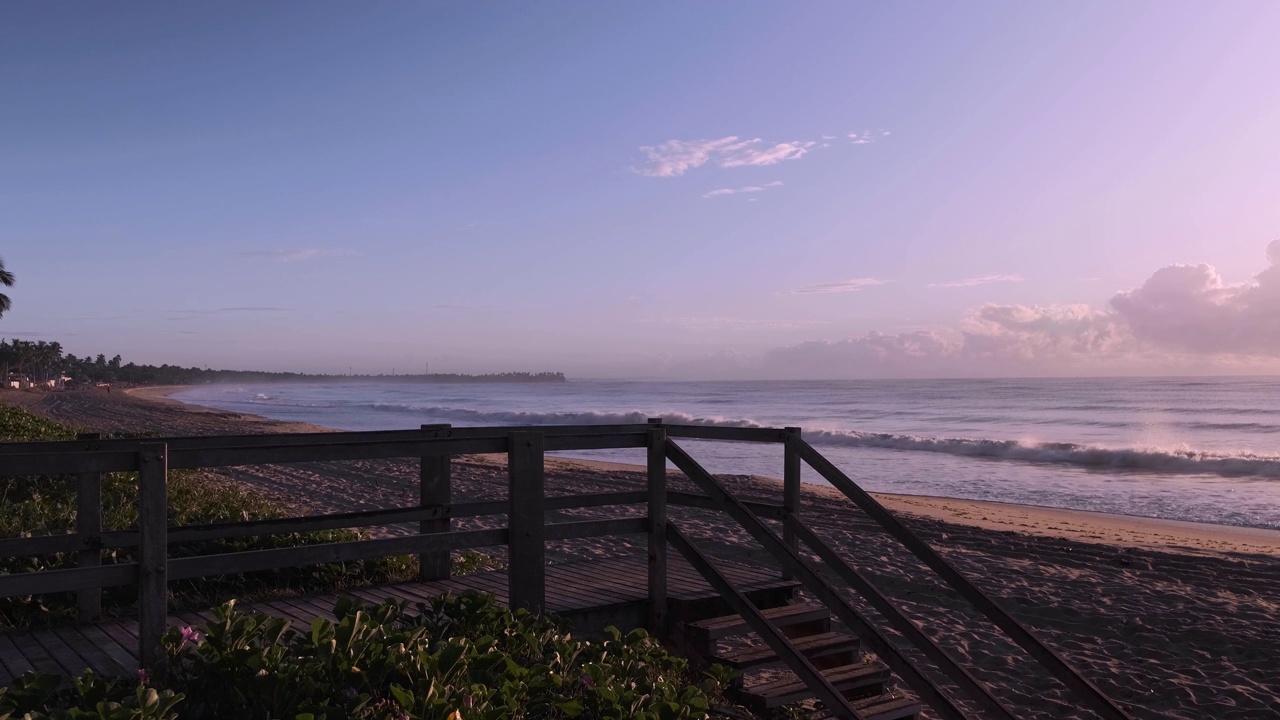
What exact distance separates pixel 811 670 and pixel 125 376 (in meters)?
187

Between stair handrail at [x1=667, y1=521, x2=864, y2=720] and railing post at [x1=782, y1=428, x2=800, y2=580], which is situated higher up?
railing post at [x1=782, y1=428, x2=800, y2=580]

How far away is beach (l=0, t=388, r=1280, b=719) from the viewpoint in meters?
6.97

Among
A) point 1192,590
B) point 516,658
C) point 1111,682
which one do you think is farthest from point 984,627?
point 516,658

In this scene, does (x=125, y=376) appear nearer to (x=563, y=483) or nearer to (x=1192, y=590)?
(x=563, y=483)

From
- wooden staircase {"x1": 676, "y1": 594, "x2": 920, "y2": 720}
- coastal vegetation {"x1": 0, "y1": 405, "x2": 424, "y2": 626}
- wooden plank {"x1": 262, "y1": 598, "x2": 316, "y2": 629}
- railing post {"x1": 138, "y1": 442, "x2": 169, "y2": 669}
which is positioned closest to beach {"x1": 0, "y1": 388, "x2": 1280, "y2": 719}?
wooden staircase {"x1": 676, "y1": 594, "x2": 920, "y2": 720}

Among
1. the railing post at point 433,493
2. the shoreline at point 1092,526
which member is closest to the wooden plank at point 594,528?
the railing post at point 433,493

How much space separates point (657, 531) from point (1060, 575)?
7.27 meters

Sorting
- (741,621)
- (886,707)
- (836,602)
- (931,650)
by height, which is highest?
(836,602)

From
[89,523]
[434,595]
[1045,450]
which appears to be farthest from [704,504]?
[1045,450]

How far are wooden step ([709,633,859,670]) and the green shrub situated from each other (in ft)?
4.11

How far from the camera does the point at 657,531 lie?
555 centimetres

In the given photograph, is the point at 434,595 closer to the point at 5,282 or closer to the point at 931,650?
the point at 931,650

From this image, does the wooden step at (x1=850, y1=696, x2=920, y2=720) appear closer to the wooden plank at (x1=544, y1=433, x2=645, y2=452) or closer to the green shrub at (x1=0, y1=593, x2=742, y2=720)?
the green shrub at (x1=0, y1=593, x2=742, y2=720)

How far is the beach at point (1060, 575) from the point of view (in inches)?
275
